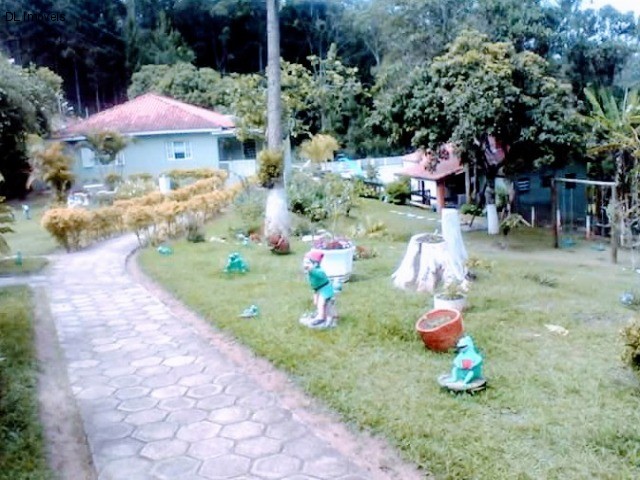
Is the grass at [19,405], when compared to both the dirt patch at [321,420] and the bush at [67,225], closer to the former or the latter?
the dirt patch at [321,420]

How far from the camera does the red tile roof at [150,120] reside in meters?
30.5

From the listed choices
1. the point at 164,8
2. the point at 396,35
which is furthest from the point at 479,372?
the point at 164,8

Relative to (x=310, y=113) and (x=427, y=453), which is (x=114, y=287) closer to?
(x=427, y=453)

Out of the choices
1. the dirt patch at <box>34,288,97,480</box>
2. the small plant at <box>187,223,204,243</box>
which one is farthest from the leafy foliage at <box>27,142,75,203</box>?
the dirt patch at <box>34,288,97,480</box>

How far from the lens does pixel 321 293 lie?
7.27 m

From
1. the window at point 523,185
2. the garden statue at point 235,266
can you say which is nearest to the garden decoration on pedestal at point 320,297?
the garden statue at point 235,266

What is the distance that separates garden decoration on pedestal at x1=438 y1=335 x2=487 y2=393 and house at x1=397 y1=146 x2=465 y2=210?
69.5 feet

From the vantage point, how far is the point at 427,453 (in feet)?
14.3

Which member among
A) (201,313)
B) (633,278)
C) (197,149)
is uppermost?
(197,149)

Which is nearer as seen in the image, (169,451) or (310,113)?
(169,451)

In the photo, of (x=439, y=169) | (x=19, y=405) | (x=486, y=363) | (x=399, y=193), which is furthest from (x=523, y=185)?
(x=19, y=405)

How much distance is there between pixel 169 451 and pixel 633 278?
1186 cm

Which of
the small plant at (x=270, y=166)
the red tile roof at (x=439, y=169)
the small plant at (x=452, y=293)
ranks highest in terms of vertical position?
the small plant at (x=270, y=166)

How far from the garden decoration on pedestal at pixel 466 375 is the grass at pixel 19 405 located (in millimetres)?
3315
